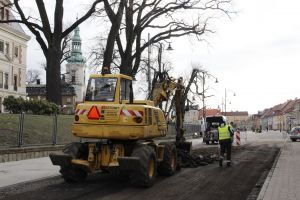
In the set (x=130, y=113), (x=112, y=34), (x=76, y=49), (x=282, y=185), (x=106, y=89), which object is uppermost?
(x=76, y=49)

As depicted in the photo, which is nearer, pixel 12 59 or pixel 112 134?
pixel 112 134

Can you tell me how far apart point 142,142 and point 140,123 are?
3.12 ft

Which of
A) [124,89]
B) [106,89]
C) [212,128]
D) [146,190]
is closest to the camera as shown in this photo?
[146,190]

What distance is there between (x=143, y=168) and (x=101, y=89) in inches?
112

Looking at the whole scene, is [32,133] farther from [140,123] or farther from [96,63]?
[96,63]

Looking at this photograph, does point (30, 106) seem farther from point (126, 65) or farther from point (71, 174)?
point (71, 174)

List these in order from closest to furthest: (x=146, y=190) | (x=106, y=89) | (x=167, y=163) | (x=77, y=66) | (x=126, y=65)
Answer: (x=146, y=190)
(x=106, y=89)
(x=167, y=163)
(x=126, y=65)
(x=77, y=66)

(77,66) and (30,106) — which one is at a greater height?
(77,66)

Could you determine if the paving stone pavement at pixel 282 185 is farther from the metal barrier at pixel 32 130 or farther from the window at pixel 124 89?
the metal barrier at pixel 32 130

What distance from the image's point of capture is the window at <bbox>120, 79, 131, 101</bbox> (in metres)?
13.8

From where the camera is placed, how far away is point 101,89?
542 inches

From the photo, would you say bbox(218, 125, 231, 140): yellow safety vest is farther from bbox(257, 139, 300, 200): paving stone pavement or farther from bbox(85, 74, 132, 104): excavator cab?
bbox(85, 74, 132, 104): excavator cab

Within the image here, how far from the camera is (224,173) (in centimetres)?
1650

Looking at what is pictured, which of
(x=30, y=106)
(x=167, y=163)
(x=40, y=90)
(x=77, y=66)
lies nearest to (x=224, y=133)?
(x=167, y=163)
